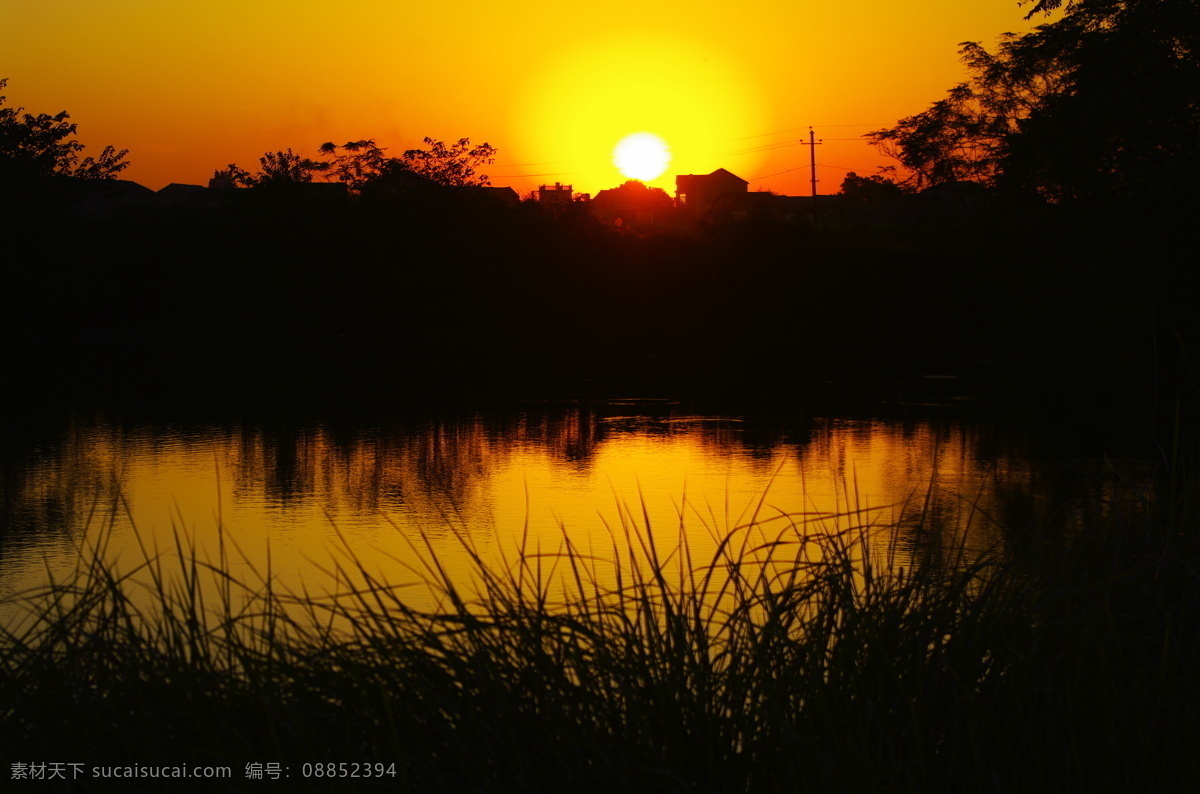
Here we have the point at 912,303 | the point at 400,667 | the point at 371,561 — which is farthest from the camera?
the point at 912,303

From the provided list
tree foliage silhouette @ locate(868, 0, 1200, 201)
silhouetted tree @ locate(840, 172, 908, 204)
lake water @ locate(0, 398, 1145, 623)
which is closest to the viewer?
lake water @ locate(0, 398, 1145, 623)

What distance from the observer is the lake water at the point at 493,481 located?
760 centimetres

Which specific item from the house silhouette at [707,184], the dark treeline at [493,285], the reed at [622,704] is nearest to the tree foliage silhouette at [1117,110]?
the dark treeline at [493,285]

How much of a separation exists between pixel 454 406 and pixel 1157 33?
12.9m

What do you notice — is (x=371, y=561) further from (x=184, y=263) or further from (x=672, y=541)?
(x=184, y=263)

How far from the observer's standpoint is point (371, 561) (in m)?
7.36

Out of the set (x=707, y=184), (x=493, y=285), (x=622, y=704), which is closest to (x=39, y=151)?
(x=493, y=285)

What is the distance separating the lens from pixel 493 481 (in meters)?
10.9

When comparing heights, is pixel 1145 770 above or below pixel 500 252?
below

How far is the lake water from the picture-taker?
24.9 feet

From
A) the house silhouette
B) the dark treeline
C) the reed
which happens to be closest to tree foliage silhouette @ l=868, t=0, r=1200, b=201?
the dark treeline

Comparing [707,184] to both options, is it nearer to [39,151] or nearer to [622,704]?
[39,151]

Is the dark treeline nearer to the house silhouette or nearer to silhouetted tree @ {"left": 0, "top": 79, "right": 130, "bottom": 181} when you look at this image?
silhouetted tree @ {"left": 0, "top": 79, "right": 130, "bottom": 181}

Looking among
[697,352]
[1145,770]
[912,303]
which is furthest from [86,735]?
[912,303]
